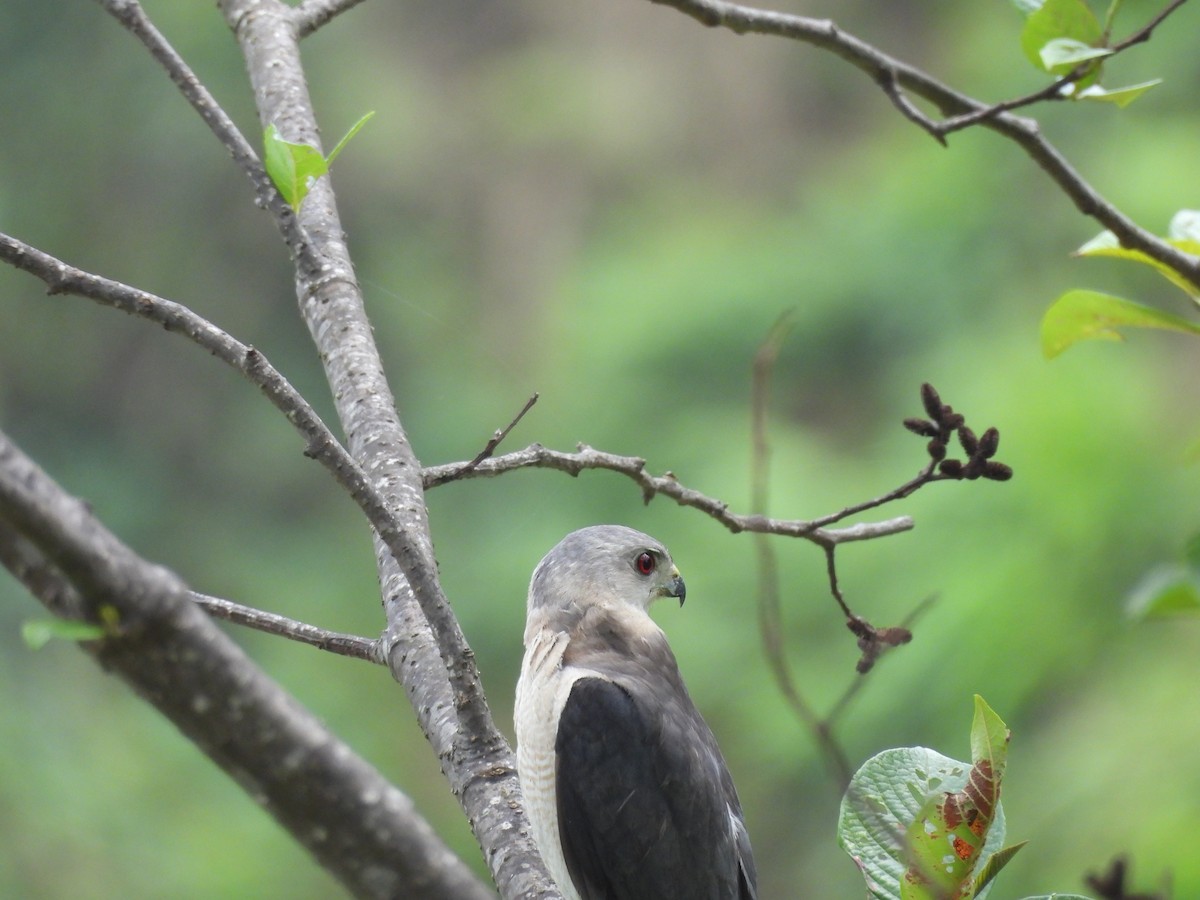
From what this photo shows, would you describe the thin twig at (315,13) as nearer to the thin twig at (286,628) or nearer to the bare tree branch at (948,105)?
the bare tree branch at (948,105)

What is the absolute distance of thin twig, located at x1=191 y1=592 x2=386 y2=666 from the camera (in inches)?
55.3

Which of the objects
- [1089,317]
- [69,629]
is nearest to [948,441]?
[1089,317]

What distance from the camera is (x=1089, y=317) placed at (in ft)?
3.94

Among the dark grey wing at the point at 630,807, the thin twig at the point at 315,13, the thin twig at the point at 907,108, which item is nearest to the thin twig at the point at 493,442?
the dark grey wing at the point at 630,807

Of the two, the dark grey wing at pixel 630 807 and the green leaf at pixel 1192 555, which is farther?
the dark grey wing at pixel 630 807

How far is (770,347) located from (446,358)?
6.31 meters

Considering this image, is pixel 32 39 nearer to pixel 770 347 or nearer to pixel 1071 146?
pixel 1071 146

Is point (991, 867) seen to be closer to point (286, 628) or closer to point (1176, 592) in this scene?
point (1176, 592)

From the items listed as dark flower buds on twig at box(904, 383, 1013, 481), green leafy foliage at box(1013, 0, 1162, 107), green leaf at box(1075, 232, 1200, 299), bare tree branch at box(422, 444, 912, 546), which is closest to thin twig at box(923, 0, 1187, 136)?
green leafy foliage at box(1013, 0, 1162, 107)

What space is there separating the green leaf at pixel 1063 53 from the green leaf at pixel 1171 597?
1.81 feet

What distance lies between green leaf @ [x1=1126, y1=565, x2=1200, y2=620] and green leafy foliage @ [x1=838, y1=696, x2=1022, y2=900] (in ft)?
0.44

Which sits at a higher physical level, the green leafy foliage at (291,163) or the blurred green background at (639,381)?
the blurred green background at (639,381)

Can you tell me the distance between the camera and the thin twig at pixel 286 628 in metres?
1.40

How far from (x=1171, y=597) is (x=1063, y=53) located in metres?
0.61
